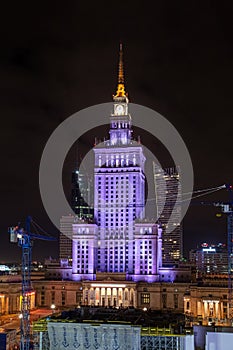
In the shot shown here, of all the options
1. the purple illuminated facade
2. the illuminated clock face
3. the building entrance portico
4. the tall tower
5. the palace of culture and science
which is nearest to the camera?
the building entrance portico

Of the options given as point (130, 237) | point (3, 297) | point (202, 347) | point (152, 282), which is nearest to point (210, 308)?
point (152, 282)

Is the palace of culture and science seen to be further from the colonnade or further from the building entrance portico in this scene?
the colonnade

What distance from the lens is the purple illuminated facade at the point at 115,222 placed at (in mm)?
118875

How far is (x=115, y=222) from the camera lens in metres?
121

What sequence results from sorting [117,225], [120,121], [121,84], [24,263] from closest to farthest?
1. [24,263]
2. [117,225]
3. [120,121]
4. [121,84]

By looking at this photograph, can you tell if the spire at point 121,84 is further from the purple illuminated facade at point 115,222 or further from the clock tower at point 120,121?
the purple illuminated facade at point 115,222

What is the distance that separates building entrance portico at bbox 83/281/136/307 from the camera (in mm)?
111562

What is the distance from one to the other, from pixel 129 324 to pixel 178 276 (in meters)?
66.9

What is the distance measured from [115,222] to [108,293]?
17845 mm

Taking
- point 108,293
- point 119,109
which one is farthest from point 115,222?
point 119,109

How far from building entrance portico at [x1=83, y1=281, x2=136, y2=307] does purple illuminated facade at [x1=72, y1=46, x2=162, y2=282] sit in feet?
16.9

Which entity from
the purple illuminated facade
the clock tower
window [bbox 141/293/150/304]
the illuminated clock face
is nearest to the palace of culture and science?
the purple illuminated facade

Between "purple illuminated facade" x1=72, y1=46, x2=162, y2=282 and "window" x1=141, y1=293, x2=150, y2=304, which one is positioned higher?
"purple illuminated facade" x1=72, y1=46, x2=162, y2=282

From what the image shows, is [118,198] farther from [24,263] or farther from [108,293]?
[24,263]
